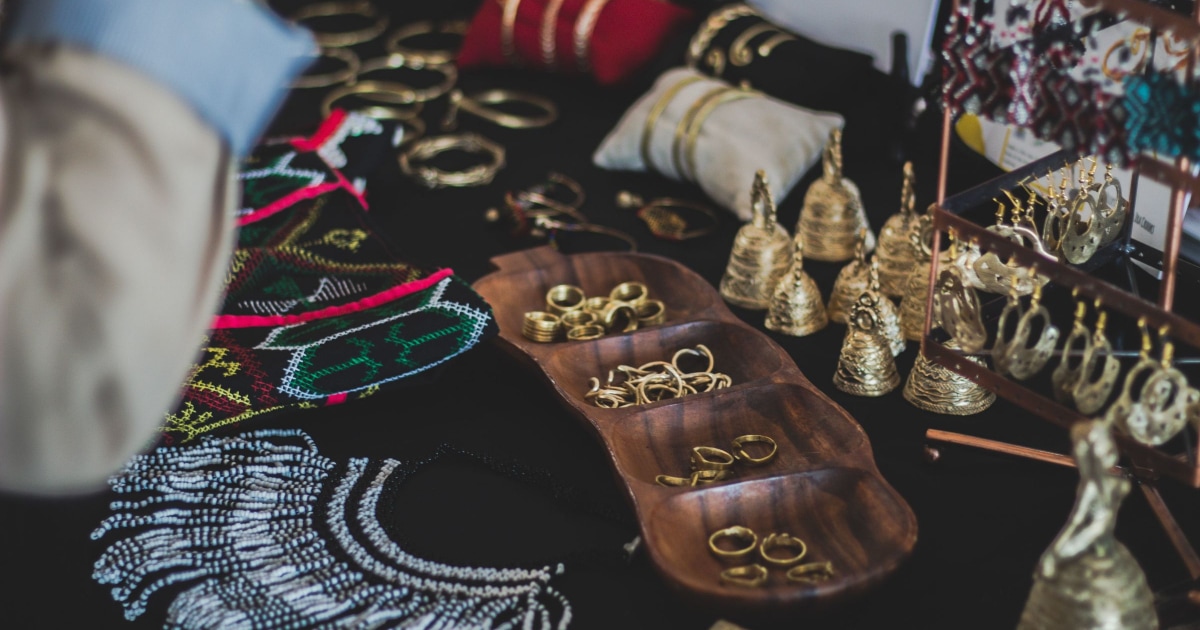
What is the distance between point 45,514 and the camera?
109cm

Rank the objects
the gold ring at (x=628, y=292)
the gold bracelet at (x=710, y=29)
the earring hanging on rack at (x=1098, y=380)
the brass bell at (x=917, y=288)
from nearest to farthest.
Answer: the earring hanging on rack at (x=1098, y=380) → the brass bell at (x=917, y=288) → the gold ring at (x=628, y=292) → the gold bracelet at (x=710, y=29)

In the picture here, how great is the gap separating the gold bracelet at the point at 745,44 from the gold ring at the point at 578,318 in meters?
0.64

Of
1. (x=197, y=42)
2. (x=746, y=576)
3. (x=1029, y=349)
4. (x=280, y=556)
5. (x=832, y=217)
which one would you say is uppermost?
(x=197, y=42)

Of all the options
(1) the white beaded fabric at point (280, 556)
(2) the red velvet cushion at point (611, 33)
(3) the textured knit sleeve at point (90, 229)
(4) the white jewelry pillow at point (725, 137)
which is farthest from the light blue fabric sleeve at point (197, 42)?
(2) the red velvet cushion at point (611, 33)

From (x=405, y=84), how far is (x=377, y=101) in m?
0.09

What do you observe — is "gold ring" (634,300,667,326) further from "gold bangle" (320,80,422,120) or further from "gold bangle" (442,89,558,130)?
"gold bangle" (320,80,422,120)

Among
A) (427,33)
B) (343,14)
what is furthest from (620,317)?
(343,14)

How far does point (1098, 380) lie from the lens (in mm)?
900

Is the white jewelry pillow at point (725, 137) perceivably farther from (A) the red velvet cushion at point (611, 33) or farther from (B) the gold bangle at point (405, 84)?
(B) the gold bangle at point (405, 84)

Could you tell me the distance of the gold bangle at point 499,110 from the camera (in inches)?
77.9

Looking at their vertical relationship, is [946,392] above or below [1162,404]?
below

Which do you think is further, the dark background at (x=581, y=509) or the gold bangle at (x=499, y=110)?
the gold bangle at (x=499, y=110)

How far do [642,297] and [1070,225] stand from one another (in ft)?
1.63

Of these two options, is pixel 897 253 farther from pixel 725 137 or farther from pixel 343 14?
pixel 343 14
